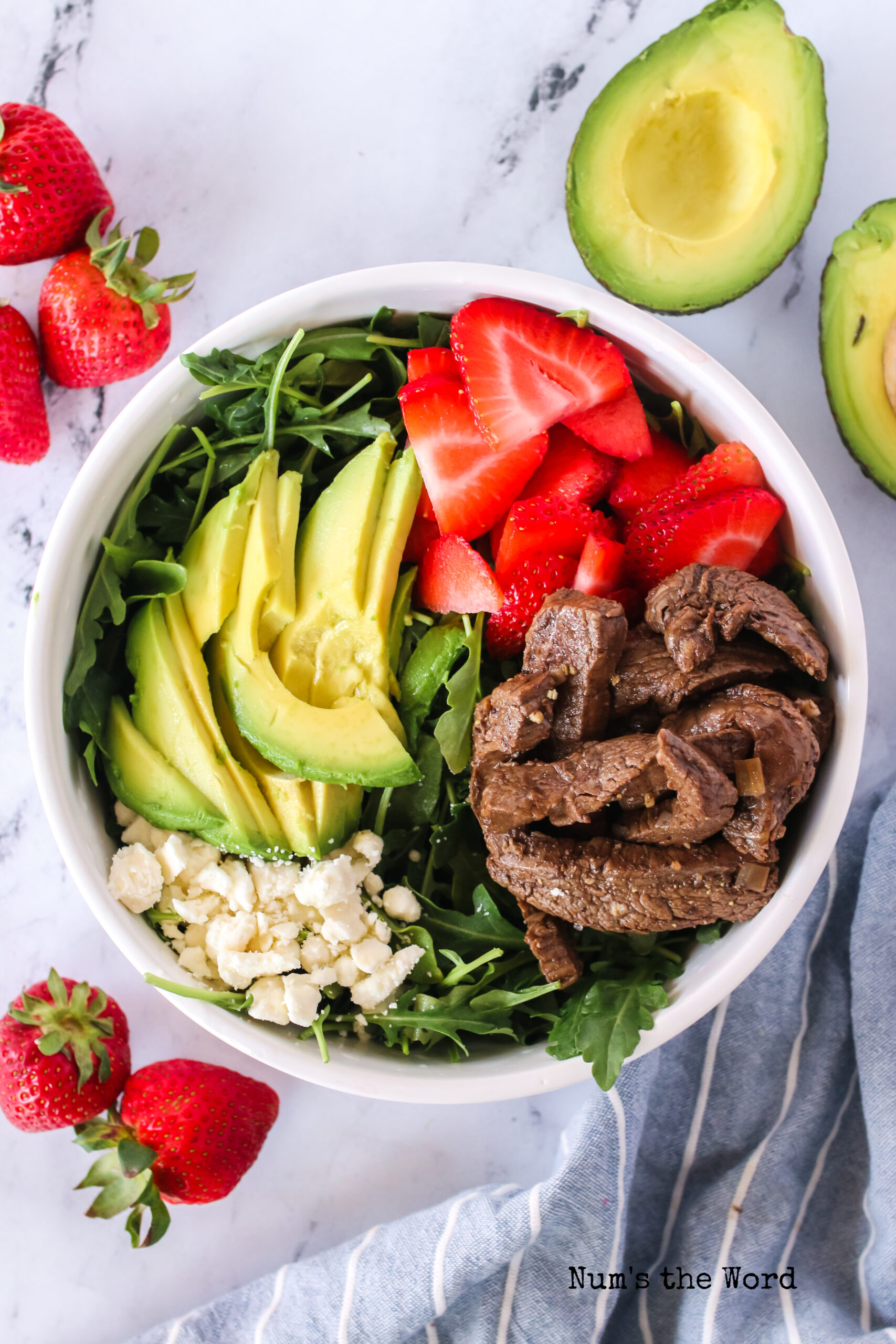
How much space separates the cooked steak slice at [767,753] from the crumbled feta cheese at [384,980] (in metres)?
0.60

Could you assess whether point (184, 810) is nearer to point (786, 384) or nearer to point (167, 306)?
point (167, 306)

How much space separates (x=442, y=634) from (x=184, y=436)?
606 mm

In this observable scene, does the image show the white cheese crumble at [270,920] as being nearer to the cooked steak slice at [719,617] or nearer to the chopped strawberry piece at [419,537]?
the chopped strawberry piece at [419,537]

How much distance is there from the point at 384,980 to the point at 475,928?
0.62 feet

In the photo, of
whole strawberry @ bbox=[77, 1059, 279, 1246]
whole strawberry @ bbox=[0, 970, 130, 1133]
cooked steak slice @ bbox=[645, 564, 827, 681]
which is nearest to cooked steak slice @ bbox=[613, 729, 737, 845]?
cooked steak slice @ bbox=[645, 564, 827, 681]

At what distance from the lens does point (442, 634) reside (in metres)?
1.86

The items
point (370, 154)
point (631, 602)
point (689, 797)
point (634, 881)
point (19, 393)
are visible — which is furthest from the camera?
point (370, 154)

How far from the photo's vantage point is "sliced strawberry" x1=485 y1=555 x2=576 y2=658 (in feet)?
5.92

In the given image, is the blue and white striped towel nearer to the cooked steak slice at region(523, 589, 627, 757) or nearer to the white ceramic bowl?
the white ceramic bowl

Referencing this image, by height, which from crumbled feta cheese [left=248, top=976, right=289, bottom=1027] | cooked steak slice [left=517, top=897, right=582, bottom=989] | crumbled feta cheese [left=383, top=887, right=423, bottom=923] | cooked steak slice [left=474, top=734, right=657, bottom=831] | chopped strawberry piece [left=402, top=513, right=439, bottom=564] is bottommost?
crumbled feta cheese [left=248, top=976, right=289, bottom=1027]

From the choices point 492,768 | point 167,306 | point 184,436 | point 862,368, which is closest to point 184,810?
point 492,768

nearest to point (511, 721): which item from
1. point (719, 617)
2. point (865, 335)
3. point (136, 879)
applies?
point (719, 617)

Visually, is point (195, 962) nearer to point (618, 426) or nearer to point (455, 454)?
point (455, 454)

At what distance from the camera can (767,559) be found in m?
1.85
